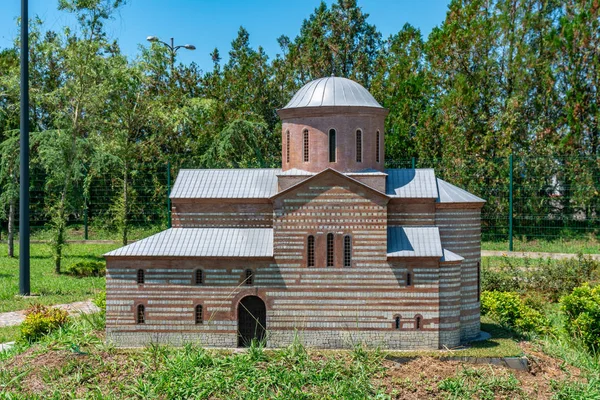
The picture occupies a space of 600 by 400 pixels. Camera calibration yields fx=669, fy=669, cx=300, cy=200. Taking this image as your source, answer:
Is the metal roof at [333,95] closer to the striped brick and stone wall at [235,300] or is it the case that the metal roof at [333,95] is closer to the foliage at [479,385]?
the striped brick and stone wall at [235,300]

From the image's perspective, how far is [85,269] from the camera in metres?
25.2

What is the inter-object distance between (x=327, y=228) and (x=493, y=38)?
21697 mm

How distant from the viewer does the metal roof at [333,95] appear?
52.9 feet

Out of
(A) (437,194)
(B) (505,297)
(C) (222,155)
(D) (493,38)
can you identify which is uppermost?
(D) (493,38)

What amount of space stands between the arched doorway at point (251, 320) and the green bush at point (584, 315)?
25.7ft

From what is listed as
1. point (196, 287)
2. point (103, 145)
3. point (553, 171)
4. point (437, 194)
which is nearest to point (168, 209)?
point (103, 145)

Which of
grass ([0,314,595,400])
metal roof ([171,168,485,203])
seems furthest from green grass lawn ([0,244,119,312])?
metal roof ([171,168,485,203])

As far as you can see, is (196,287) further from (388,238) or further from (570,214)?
(570,214)

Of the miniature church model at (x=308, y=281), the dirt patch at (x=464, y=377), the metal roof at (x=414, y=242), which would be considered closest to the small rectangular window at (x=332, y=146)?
the miniature church model at (x=308, y=281)

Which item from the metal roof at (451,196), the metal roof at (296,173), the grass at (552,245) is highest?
the metal roof at (296,173)

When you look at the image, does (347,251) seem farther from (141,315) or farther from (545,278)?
(545,278)

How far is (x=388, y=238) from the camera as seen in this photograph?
1551cm

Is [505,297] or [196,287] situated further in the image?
[505,297]

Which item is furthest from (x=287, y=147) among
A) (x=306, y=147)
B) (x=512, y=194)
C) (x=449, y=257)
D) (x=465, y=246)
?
(x=512, y=194)
